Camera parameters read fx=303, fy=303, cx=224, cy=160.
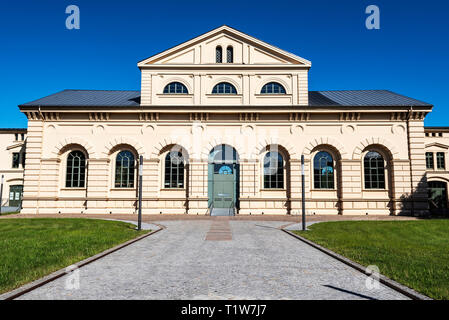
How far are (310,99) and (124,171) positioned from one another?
16120 mm

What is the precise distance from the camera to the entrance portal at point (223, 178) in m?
23.2

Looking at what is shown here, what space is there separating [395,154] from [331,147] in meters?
4.66

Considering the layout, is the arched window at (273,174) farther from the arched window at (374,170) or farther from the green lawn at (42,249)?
the green lawn at (42,249)

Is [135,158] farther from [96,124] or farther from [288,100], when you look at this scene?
[288,100]

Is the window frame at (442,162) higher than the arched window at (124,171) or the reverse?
higher

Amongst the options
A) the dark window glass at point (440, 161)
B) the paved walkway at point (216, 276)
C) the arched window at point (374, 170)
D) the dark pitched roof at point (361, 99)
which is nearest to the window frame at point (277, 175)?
the dark pitched roof at point (361, 99)

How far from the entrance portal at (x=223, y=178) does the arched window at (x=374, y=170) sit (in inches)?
386

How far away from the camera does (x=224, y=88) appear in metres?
24.0

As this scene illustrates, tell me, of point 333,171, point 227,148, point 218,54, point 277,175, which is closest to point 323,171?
point 333,171

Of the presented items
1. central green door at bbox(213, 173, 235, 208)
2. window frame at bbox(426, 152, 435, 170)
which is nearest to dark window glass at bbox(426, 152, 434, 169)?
window frame at bbox(426, 152, 435, 170)

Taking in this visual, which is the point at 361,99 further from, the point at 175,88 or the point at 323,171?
the point at 175,88

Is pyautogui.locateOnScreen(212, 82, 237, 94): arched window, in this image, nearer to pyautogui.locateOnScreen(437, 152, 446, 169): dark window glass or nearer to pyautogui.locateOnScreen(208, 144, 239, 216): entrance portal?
pyautogui.locateOnScreen(208, 144, 239, 216): entrance portal
